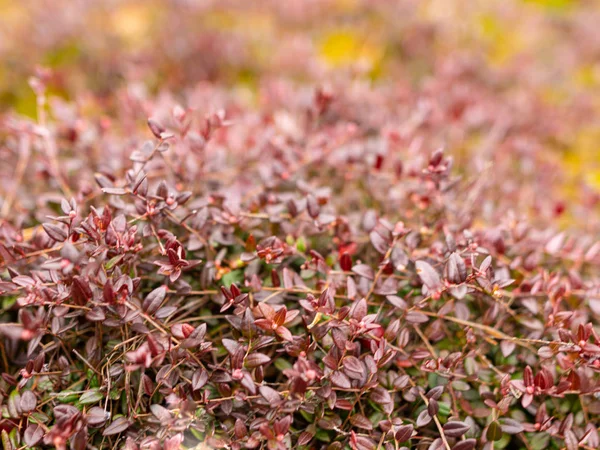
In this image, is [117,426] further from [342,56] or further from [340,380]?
[342,56]

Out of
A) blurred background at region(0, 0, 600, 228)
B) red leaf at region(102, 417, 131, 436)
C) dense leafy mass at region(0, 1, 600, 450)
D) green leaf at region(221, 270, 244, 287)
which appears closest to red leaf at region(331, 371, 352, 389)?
dense leafy mass at region(0, 1, 600, 450)

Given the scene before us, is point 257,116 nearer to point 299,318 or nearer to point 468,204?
point 468,204

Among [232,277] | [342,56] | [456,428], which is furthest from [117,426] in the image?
[342,56]

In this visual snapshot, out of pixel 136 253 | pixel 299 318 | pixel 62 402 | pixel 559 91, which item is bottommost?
pixel 62 402

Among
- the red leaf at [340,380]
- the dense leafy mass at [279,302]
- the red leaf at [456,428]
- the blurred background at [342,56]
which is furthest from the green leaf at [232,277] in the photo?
the blurred background at [342,56]

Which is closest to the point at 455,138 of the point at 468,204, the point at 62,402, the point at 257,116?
the point at 468,204

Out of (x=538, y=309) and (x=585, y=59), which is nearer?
(x=538, y=309)
